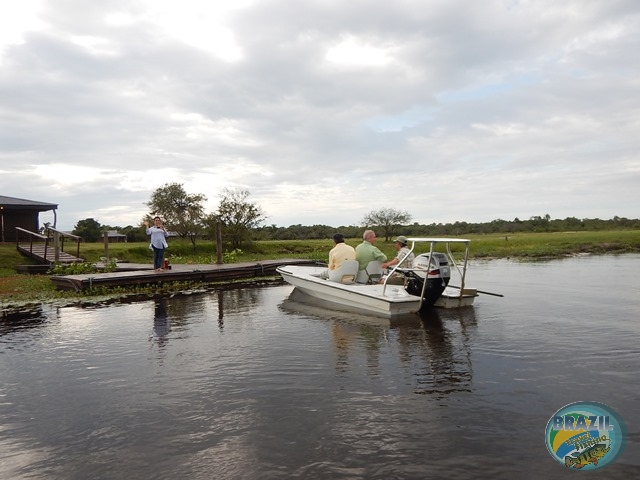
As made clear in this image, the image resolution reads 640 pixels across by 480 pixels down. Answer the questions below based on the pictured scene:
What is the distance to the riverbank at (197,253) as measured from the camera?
1700 centimetres

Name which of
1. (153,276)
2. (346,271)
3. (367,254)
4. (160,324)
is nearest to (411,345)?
(346,271)

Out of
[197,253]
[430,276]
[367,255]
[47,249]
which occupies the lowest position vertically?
[430,276]

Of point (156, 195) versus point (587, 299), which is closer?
point (587, 299)

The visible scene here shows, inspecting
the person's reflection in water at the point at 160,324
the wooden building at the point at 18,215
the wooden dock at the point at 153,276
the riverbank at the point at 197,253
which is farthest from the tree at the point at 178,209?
the person's reflection in water at the point at 160,324

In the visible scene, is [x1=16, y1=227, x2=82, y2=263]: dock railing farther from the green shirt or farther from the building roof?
the green shirt

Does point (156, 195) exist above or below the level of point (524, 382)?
above

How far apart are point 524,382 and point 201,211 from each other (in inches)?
1430

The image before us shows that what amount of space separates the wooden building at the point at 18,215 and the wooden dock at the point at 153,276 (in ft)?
39.8

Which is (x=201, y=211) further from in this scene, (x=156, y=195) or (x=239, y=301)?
(x=239, y=301)

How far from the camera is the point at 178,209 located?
142ft

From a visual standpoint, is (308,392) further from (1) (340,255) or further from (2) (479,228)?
(2) (479,228)

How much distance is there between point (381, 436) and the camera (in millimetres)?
5160

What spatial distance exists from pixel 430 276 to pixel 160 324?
6.73 m

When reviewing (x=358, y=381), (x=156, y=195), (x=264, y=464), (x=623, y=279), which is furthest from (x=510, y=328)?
(x=156, y=195)
